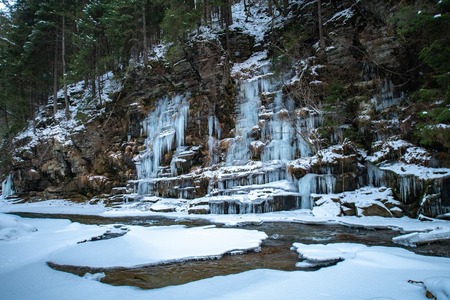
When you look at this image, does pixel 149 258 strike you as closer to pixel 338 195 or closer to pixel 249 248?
pixel 249 248

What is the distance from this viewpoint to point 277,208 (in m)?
11.4

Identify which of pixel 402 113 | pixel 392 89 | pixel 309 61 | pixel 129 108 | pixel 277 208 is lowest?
pixel 277 208

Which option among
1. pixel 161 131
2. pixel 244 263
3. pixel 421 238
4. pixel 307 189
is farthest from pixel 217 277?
pixel 161 131

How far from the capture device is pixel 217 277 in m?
3.84

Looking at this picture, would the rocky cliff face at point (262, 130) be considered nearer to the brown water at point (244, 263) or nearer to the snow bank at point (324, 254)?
the brown water at point (244, 263)

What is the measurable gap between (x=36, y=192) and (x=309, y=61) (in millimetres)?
23245

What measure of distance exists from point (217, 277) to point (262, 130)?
1190cm

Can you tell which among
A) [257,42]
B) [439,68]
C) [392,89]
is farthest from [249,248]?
[257,42]

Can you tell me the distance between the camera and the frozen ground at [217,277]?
311 centimetres

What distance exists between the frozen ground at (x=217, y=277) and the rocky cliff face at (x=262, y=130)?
5.62m

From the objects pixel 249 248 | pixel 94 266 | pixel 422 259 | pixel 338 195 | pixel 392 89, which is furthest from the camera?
pixel 392 89

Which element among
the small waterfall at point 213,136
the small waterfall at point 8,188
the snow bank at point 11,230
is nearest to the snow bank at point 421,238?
the snow bank at point 11,230

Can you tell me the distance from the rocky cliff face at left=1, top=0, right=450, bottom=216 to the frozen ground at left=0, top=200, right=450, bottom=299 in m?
5.62

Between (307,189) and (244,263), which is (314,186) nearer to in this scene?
(307,189)
